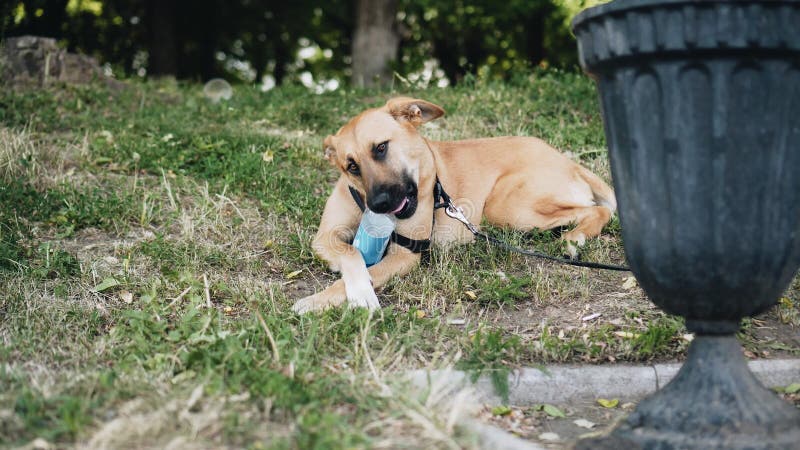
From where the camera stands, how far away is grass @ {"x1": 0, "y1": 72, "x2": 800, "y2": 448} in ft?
9.44

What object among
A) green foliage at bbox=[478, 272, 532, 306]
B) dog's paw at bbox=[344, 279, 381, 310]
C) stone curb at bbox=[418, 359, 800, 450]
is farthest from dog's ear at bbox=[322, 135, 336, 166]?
stone curb at bbox=[418, 359, 800, 450]

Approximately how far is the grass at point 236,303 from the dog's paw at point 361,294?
0.16 meters

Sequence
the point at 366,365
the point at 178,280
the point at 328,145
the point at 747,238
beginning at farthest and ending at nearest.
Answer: the point at 328,145, the point at 178,280, the point at 366,365, the point at 747,238

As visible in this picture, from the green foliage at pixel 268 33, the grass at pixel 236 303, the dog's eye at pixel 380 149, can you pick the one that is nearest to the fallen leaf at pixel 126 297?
the grass at pixel 236 303

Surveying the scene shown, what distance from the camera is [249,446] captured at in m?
2.64

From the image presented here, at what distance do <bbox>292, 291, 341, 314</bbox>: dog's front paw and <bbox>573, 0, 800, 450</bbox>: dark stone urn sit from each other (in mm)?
1940

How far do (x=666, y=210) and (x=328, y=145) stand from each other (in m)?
2.93

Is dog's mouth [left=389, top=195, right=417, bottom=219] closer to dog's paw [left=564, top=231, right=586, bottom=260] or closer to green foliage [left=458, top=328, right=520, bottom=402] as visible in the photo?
dog's paw [left=564, top=231, right=586, bottom=260]

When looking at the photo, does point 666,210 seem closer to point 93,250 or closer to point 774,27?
point 774,27

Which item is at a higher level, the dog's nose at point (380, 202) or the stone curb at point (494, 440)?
the dog's nose at point (380, 202)

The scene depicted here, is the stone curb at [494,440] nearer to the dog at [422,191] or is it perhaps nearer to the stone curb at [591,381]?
the stone curb at [591,381]

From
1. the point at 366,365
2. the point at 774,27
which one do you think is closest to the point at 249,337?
the point at 366,365

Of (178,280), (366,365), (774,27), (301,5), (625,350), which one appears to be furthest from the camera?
(301,5)

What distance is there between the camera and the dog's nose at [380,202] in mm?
4715
